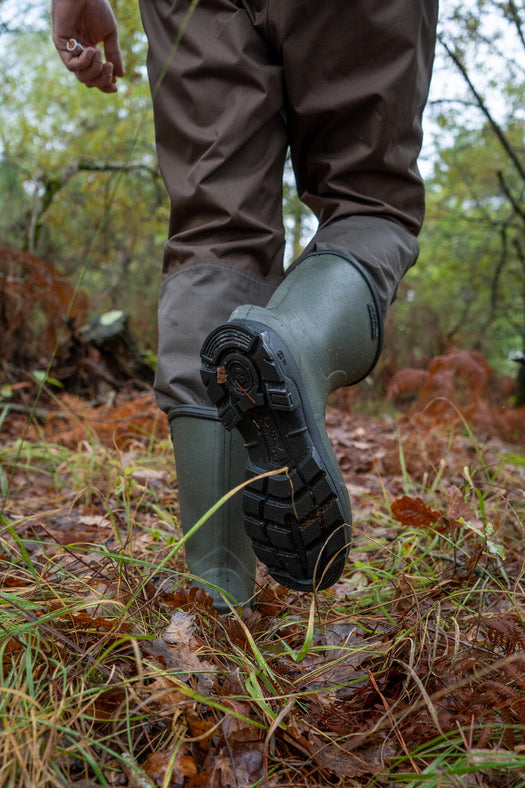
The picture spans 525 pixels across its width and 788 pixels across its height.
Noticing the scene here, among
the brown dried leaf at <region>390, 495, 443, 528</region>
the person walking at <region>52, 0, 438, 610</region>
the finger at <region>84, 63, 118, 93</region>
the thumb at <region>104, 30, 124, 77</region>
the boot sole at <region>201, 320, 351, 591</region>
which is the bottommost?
the brown dried leaf at <region>390, 495, 443, 528</region>

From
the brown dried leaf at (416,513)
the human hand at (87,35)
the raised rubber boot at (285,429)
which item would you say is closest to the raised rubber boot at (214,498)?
the raised rubber boot at (285,429)

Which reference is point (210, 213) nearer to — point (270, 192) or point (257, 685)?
point (270, 192)

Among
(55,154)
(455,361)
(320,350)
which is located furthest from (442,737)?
(55,154)

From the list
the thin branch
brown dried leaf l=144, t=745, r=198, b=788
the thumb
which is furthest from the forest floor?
the thin branch

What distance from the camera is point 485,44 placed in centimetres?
363

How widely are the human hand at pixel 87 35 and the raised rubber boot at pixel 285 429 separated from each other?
1.05m

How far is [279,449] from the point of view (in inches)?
40.8

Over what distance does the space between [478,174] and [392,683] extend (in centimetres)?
777

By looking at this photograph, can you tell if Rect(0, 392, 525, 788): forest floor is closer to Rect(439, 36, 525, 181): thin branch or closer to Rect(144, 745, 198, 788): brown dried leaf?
Rect(144, 745, 198, 788): brown dried leaf

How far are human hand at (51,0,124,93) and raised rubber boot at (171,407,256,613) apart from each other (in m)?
1.10

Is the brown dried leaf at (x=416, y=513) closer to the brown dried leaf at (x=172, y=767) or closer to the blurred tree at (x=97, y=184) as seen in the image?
the brown dried leaf at (x=172, y=767)

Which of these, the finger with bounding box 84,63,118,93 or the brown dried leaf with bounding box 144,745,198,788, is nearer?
the brown dried leaf with bounding box 144,745,198,788

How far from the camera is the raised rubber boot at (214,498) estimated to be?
1.20 m

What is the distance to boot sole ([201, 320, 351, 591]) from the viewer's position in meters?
1.01
